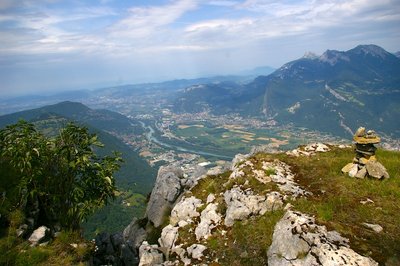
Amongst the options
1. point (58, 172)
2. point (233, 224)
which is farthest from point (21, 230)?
Answer: point (233, 224)

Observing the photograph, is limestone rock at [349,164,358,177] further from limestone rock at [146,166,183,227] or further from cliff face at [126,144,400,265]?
limestone rock at [146,166,183,227]

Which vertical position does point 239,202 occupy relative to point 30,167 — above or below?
below

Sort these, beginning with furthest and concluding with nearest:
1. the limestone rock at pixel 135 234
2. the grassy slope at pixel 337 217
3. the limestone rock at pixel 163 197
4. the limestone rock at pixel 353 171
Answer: the limestone rock at pixel 163 197
the limestone rock at pixel 135 234
the limestone rock at pixel 353 171
the grassy slope at pixel 337 217

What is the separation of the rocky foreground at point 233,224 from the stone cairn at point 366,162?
439 centimetres

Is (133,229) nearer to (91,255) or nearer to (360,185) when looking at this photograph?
(91,255)

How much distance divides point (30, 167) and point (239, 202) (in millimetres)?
15114

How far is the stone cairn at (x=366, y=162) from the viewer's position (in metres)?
22.6

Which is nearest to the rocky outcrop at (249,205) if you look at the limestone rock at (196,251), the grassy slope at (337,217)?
the grassy slope at (337,217)

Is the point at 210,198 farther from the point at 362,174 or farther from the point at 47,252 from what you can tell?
the point at 47,252

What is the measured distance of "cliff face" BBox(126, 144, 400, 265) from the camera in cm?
1620

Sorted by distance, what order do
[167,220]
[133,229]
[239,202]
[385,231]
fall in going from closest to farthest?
[385,231]
[239,202]
[167,220]
[133,229]

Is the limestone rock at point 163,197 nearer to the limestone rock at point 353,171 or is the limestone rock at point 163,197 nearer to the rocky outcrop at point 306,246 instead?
the rocky outcrop at point 306,246

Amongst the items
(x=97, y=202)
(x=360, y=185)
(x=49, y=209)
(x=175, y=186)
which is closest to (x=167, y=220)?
(x=175, y=186)

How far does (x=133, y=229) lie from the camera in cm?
3212
